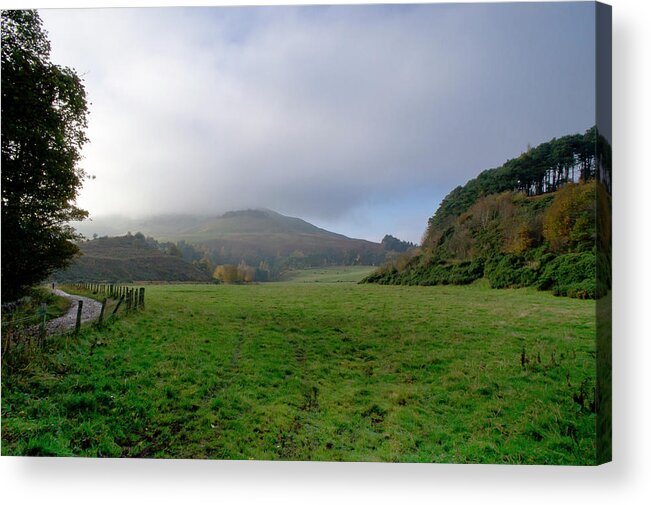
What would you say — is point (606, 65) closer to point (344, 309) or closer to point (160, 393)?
point (344, 309)

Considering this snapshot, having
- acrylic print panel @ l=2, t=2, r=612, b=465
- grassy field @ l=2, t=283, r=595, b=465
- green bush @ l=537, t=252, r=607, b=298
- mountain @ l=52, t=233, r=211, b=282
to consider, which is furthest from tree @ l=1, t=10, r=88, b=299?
green bush @ l=537, t=252, r=607, b=298

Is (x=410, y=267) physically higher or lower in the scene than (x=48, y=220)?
lower

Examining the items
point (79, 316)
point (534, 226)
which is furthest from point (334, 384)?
point (79, 316)

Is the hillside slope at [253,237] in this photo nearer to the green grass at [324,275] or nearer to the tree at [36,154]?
the green grass at [324,275]

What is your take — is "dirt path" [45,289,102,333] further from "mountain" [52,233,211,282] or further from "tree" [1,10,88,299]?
"tree" [1,10,88,299]

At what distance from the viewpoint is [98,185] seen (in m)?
3.95

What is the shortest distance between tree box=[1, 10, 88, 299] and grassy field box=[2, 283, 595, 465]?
0.96 m

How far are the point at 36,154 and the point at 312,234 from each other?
121 inches

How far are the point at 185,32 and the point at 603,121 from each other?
13.8ft

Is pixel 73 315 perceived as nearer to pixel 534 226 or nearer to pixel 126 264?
pixel 126 264

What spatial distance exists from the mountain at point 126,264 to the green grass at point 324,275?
0.89 m

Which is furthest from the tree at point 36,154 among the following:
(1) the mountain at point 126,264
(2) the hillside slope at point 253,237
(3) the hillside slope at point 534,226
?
(3) the hillside slope at point 534,226

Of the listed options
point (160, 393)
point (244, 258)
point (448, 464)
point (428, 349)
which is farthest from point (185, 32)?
point (448, 464)

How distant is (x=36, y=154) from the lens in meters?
3.99
